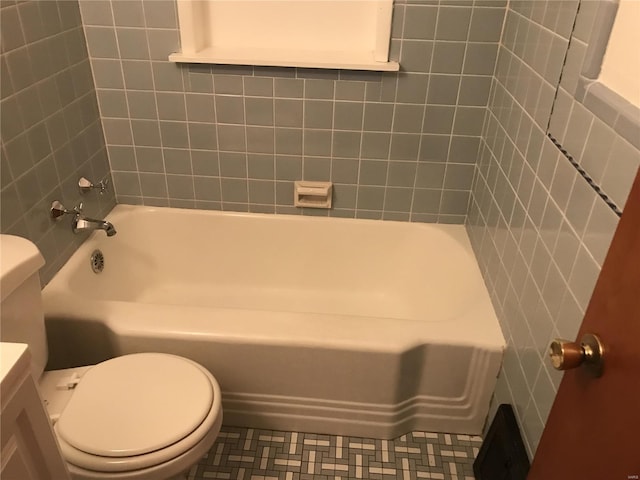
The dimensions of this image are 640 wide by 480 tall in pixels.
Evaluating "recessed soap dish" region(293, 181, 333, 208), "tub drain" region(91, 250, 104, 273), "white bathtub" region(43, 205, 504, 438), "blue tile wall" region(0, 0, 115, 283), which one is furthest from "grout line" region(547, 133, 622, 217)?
"tub drain" region(91, 250, 104, 273)

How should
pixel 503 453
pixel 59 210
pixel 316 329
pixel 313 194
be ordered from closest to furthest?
pixel 503 453
pixel 316 329
pixel 59 210
pixel 313 194

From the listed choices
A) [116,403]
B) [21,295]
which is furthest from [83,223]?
[116,403]

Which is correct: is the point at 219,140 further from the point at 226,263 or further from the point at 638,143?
the point at 638,143

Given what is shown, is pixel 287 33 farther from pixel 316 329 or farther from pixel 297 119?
pixel 316 329

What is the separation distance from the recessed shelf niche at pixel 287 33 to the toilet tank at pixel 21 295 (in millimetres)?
901

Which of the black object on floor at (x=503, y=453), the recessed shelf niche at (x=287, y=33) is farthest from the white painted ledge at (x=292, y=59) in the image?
the black object on floor at (x=503, y=453)

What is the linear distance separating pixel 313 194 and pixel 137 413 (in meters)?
1.08

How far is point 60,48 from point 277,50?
704mm

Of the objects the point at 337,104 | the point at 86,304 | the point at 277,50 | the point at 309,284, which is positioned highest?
the point at 277,50

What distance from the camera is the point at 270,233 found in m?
2.19

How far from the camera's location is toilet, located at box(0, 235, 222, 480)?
3.97ft

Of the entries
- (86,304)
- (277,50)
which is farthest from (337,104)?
(86,304)

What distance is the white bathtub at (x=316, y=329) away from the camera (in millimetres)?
1577

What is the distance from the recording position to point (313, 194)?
210 cm
